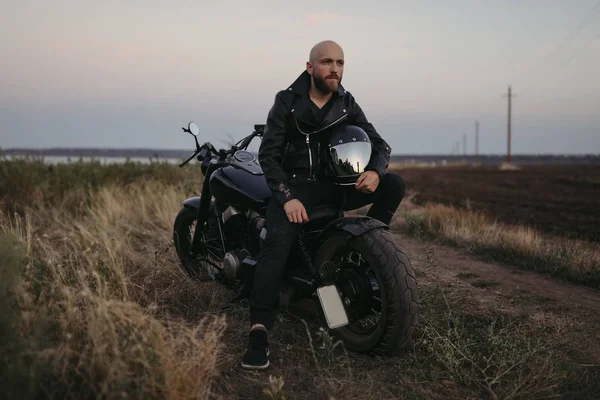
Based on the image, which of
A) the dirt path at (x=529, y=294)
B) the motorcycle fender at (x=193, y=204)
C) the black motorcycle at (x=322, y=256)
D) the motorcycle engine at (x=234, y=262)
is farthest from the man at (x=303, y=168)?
the motorcycle fender at (x=193, y=204)

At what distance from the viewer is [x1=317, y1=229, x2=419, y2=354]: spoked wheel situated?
2953mm

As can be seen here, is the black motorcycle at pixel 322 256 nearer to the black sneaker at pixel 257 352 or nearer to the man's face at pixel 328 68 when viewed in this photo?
the black sneaker at pixel 257 352

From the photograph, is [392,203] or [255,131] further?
[255,131]

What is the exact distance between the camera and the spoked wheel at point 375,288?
9.69 feet

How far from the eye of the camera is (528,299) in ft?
14.6

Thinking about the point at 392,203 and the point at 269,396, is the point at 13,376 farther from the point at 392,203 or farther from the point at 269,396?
the point at 392,203

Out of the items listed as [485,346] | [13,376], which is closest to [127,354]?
A: [13,376]

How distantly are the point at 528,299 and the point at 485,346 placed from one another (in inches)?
57.4

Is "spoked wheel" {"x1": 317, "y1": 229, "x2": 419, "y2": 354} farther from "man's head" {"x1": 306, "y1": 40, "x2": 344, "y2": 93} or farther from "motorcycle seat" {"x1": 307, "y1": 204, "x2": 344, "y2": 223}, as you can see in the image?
"man's head" {"x1": 306, "y1": 40, "x2": 344, "y2": 93}

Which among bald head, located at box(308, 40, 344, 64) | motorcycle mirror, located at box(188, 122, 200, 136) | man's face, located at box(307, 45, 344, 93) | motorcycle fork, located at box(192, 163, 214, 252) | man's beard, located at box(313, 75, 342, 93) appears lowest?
motorcycle fork, located at box(192, 163, 214, 252)

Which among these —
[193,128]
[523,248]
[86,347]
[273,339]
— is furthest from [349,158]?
[523,248]

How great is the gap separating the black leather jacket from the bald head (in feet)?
0.53

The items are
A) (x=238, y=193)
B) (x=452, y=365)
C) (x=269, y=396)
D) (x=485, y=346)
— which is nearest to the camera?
(x=269, y=396)

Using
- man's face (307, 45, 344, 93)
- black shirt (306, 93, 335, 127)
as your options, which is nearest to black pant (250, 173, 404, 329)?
black shirt (306, 93, 335, 127)
